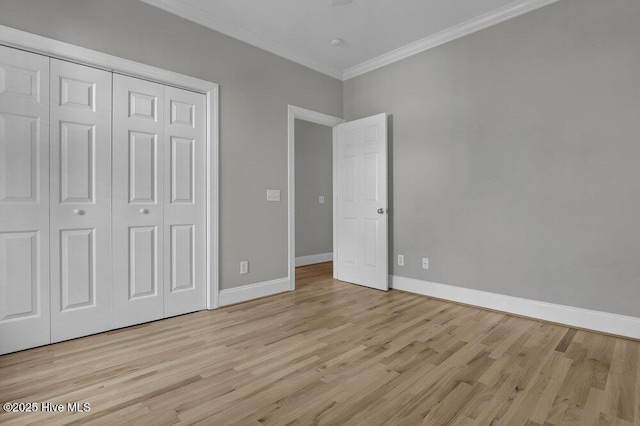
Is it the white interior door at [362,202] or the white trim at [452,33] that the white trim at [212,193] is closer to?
the white interior door at [362,202]

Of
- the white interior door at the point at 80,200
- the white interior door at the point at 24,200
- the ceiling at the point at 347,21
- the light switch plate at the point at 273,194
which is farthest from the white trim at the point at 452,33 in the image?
the white interior door at the point at 24,200

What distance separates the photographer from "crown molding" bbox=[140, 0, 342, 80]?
294 centimetres

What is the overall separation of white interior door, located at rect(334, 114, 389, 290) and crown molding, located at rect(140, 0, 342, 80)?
0.95 metres

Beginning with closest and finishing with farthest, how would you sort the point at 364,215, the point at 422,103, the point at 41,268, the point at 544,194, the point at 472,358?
1. the point at 472,358
2. the point at 41,268
3. the point at 544,194
4. the point at 422,103
5. the point at 364,215

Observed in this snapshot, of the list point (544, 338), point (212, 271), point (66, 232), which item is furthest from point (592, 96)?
point (66, 232)

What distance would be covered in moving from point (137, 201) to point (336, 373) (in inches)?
85.4

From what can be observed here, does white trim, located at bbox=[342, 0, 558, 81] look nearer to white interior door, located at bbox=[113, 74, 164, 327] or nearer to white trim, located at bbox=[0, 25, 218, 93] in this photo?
white trim, located at bbox=[0, 25, 218, 93]

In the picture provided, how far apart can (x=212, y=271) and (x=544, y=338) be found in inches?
116

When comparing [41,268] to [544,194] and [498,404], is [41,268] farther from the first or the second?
[544,194]

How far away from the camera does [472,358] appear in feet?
7.23

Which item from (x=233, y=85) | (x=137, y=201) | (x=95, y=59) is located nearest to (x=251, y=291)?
(x=137, y=201)

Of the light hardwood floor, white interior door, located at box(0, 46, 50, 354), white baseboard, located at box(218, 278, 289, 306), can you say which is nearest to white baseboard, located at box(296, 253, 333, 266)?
white baseboard, located at box(218, 278, 289, 306)

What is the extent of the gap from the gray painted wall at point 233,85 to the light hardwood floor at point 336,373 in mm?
957

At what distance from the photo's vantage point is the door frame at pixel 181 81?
232cm
